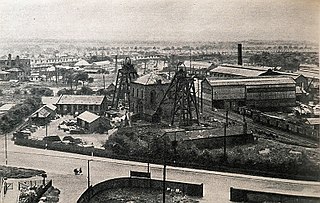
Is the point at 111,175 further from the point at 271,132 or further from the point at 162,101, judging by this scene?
the point at 271,132

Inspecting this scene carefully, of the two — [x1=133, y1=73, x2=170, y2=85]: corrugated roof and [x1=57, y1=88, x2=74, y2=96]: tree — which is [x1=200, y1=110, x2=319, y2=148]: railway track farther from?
[x1=57, y1=88, x2=74, y2=96]: tree

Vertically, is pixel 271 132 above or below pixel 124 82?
below

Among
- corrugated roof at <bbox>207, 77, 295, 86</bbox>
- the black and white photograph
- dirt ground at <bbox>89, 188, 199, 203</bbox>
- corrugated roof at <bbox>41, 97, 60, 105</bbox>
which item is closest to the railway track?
the black and white photograph

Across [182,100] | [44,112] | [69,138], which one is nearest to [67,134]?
[69,138]

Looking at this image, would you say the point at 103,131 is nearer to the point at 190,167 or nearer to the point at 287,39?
the point at 190,167

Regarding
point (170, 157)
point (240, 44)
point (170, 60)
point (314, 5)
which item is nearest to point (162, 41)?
point (170, 60)

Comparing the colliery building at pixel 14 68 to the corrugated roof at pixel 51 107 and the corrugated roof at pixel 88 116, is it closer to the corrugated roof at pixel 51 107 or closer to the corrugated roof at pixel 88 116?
the corrugated roof at pixel 51 107

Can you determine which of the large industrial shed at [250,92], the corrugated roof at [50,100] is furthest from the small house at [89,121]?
the large industrial shed at [250,92]
